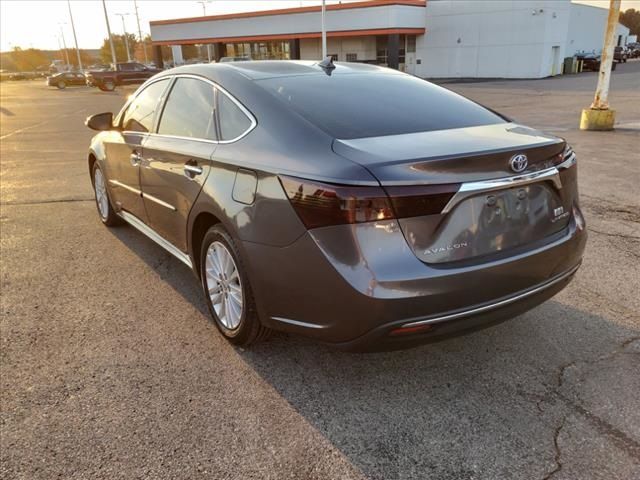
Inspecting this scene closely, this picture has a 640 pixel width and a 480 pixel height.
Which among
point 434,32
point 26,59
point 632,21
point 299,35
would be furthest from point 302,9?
point 26,59

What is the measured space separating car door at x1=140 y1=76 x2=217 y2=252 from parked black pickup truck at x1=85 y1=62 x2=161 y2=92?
37.6 m

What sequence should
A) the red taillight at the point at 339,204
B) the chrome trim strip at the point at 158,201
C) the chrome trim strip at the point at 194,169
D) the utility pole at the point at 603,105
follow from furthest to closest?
the utility pole at the point at 603,105
the chrome trim strip at the point at 158,201
the chrome trim strip at the point at 194,169
the red taillight at the point at 339,204

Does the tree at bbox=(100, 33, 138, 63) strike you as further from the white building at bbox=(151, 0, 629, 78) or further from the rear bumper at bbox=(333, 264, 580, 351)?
the rear bumper at bbox=(333, 264, 580, 351)

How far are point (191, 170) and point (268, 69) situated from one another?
0.91 m

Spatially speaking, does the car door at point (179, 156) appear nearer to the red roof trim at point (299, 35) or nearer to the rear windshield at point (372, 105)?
the rear windshield at point (372, 105)

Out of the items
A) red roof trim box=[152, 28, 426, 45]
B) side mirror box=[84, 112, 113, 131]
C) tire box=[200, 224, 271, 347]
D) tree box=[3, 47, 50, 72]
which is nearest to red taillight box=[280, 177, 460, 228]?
tire box=[200, 224, 271, 347]

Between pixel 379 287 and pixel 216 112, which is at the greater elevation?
pixel 216 112

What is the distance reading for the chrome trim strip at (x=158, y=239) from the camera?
381 cm

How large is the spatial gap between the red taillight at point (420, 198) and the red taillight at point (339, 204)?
0.04 meters

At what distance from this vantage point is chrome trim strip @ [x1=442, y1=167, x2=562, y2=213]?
94.3 inches

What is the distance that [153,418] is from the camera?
271 cm

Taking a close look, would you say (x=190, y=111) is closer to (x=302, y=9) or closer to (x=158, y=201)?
(x=158, y=201)

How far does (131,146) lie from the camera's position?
173 inches

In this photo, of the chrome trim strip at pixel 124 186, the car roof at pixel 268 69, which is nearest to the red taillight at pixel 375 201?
the car roof at pixel 268 69
